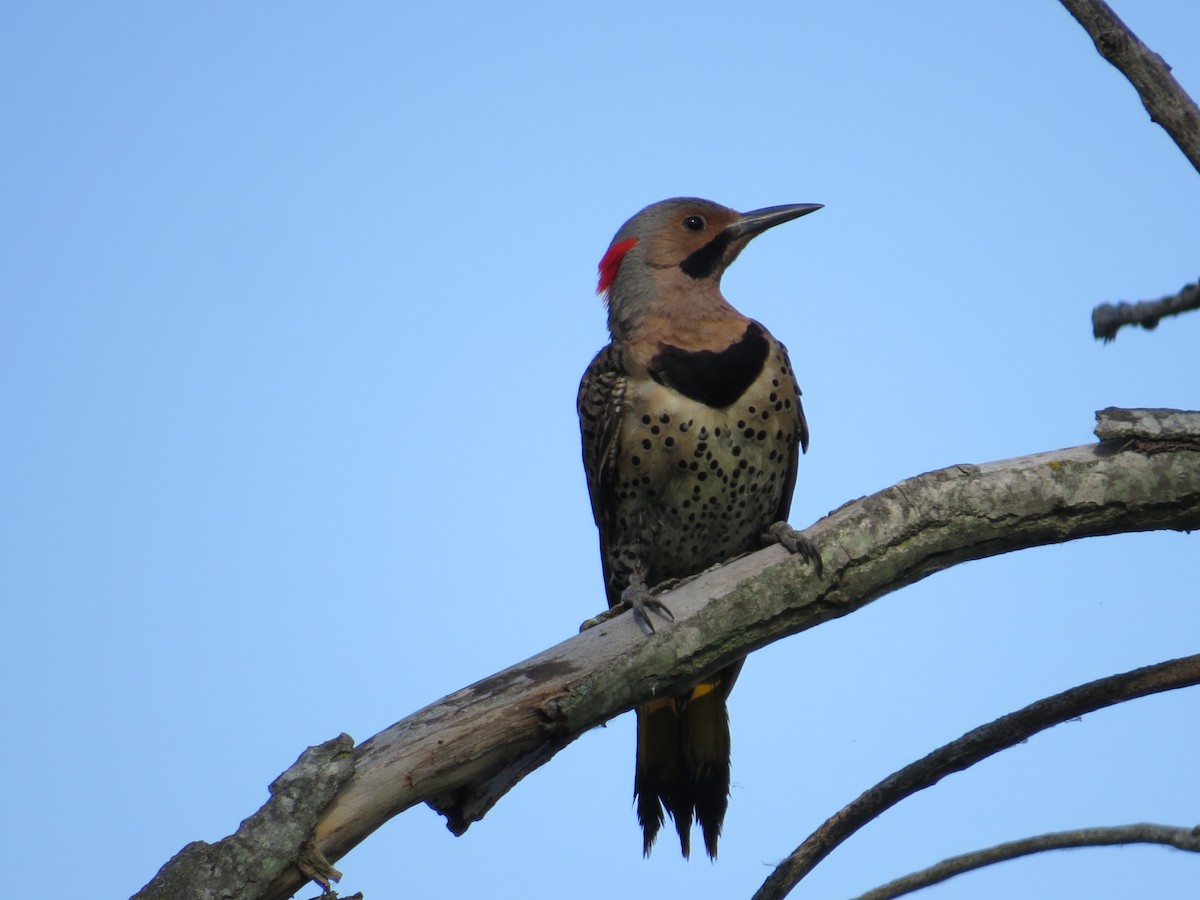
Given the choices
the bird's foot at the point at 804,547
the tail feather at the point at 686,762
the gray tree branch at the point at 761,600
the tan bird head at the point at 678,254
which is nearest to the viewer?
the gray tree branch at the point at 761,600

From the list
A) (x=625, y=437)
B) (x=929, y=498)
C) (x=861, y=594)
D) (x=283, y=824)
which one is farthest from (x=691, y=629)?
(x=625, y=437)

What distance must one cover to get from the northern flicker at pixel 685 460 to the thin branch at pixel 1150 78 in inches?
83.5

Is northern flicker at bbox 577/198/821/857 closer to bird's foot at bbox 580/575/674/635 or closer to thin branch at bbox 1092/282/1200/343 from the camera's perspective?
bird's foot at bbox 580/575/674/635

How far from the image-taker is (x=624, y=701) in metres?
3.51

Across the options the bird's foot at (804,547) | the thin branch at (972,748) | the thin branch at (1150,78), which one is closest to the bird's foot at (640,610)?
the bird's foot at (804,547)

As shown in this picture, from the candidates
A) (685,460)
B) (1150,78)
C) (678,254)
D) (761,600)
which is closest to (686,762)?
(685,460)

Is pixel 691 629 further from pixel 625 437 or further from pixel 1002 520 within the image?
pixel 625 437

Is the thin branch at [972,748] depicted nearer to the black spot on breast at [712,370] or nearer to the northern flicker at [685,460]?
the northern flicker at [685,460]

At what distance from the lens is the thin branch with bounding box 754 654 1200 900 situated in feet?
10.9

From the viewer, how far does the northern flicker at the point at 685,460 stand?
4.87 metres

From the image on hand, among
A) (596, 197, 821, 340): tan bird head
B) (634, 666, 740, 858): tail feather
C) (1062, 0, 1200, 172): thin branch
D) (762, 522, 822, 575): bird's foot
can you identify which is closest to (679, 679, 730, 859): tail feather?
(634, 666, 740, 858): tail feather

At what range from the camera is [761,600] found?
143 inches

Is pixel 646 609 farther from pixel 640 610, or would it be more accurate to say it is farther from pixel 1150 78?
pixel 1150 78

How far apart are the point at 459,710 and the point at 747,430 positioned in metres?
2.03
